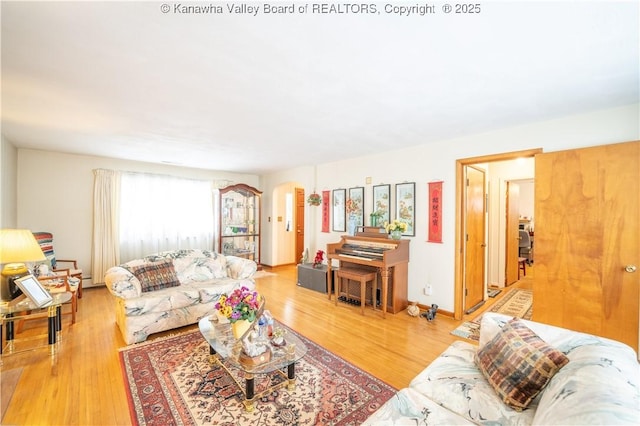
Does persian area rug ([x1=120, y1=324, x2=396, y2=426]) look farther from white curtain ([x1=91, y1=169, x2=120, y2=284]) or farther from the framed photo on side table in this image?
white curtain ([x1=91, y1=169, x2=120, y2=284])

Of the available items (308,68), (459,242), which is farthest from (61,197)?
(459,242)

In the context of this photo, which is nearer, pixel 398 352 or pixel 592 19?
pixel 592 19

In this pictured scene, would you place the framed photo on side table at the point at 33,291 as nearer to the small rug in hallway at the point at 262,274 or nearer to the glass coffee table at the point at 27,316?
the glass coffee table at the point at 27,316

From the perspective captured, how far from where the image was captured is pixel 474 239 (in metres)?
4.24

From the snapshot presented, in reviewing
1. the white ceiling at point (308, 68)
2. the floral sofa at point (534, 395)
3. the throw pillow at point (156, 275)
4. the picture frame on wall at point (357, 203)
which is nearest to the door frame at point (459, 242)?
the white ceiling at point (308, 68)

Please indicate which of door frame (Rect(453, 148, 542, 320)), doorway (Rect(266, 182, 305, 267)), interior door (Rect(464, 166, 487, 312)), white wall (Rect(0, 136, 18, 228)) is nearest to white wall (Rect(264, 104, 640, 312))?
door frame (Rect(453, 148, 542, 320))

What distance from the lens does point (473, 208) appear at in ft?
13.6

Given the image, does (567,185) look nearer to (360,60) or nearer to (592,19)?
(592,19)

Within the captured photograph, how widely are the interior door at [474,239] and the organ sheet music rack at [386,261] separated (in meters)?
0.86

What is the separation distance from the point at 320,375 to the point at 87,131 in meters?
3.94

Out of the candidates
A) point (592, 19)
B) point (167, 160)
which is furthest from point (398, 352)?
point (167, 160)

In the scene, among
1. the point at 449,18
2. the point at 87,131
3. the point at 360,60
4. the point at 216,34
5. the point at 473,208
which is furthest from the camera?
the point at 473,208

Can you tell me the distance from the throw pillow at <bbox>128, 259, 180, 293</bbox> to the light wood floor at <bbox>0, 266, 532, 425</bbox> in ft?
1.99

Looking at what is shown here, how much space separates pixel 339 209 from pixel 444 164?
2.03 metres
